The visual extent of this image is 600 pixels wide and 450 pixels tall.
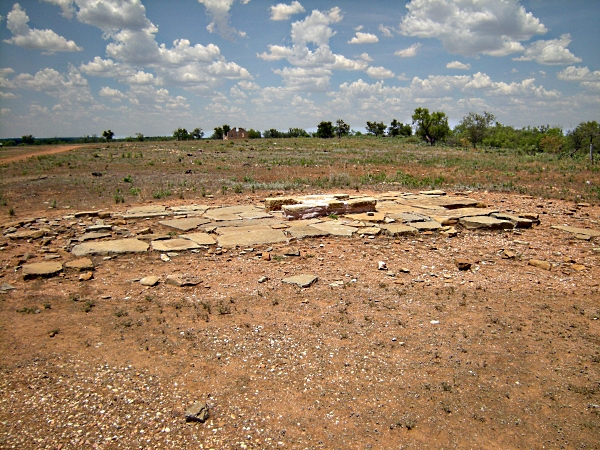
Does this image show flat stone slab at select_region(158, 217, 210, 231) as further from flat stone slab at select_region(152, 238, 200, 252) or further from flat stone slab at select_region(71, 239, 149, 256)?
flat stone slab at select_region(71, 239, 149, 256)

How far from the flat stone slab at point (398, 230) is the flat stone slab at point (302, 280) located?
7.45 ft

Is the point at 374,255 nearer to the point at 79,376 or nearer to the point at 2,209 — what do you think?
the point at 79,376

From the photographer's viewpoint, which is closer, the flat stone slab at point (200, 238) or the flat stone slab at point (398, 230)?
the flat stone slab at point (200, 238)

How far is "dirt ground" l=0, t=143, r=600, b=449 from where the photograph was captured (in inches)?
108

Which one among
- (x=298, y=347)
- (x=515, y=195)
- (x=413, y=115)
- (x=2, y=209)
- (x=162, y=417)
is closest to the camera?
(x=162, y=417)

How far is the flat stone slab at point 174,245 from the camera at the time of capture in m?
6.14

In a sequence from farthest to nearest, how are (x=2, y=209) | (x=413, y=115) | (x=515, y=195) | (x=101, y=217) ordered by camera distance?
(x=413, y=115), (x=515, y=195), (x=2, y=209), (x=101, y=217)

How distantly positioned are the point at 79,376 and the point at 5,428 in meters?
0.60

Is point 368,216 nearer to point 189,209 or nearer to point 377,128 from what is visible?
point 189,209

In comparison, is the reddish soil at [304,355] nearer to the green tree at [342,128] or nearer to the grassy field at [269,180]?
the grassy field at [269,180]

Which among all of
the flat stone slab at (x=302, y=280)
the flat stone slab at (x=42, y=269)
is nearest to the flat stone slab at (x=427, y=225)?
the flat stone slab at (x=302, y=280)

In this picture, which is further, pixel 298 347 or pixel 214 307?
pixel 214 307

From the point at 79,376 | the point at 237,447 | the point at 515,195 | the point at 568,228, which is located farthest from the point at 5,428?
the point at 515,195

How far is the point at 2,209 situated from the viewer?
9828 millimetres
